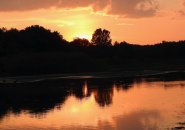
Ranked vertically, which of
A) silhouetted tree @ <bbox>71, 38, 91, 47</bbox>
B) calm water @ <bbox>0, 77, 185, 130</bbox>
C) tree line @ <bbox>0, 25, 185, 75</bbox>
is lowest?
calm water @ <bbox>0, 77, 185, 130</bbox>

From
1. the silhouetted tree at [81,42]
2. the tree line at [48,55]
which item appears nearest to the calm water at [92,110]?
the tree line at [48,55]

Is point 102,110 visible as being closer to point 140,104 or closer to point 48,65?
point 140,104

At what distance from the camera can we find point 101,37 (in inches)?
6196

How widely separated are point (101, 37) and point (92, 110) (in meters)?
126

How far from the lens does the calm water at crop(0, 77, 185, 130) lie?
2508 cm

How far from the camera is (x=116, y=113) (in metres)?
29.4

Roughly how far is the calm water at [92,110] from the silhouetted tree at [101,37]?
4347 inches

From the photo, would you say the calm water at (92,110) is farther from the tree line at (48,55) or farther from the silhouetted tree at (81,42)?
the silhouetted tree at (81,42)

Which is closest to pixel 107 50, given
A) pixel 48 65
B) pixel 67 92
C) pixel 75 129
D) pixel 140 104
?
pixel 48 65

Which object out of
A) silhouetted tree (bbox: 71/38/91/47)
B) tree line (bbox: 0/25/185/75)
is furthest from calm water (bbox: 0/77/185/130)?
silhouetted tree (bbox: 71/38/91/47)

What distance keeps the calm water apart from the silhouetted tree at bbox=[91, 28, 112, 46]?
11042 centimetres

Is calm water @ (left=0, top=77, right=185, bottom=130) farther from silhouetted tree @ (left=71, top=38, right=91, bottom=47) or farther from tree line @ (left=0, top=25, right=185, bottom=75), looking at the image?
silhouetted tree @ (left=71, top=38, right=91, bottom=47)

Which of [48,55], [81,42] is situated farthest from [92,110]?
[81,42]

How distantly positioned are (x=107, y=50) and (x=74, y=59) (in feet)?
130
